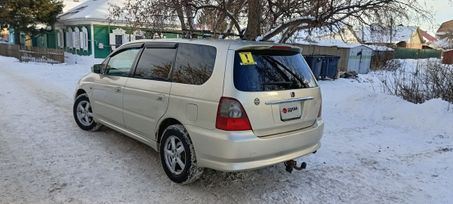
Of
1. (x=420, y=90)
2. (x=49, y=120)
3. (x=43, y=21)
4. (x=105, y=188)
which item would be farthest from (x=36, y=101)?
(x=43, y=21)

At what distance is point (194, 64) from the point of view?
3.93 m

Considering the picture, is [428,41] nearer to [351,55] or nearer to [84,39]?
[351,55]

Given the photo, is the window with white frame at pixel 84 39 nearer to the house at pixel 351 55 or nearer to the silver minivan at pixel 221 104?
the house at pixel 351 55

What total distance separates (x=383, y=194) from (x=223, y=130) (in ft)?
6.45

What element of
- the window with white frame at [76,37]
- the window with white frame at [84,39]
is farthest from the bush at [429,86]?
the window with white frame at [76,37]

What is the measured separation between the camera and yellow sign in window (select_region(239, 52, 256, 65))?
366cm

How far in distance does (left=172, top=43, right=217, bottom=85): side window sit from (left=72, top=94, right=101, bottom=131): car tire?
2407 mm

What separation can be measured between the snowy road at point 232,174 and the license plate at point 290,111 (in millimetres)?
825

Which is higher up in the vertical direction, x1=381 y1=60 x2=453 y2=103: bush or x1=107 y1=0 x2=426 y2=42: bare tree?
x1=107 y1=0 x2=426 y2=42: bare tree

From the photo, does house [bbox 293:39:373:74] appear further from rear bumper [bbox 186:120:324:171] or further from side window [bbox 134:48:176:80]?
rear bumper [bbox 186:120:324:171]

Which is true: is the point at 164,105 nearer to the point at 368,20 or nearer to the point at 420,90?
the point at 368,20

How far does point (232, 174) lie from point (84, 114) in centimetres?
303

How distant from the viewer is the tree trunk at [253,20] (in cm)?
855

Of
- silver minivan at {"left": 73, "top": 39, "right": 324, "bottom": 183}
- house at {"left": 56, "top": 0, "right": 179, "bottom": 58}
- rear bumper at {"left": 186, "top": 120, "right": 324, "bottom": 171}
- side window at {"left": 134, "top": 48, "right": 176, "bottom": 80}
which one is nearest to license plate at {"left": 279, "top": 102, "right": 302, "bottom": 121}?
silver minivan at {"left": 73, "top": 39, "right": 324, "bottom": 183}
